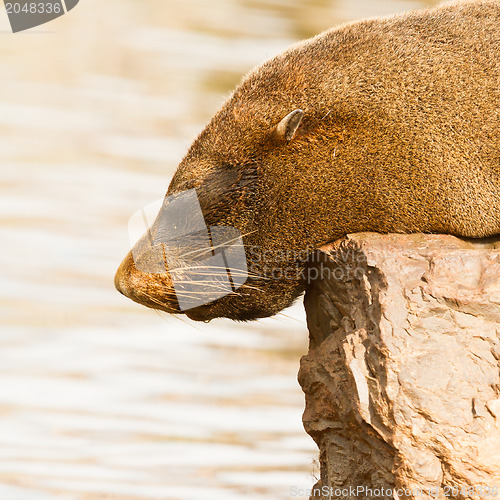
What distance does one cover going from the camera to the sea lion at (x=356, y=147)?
354 cm

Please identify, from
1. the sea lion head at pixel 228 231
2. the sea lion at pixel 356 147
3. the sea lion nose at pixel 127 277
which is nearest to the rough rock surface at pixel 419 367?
the sea lion at pixel 356 147

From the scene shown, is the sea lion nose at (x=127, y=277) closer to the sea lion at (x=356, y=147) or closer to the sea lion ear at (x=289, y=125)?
the sea lion at (x=356, y=147)

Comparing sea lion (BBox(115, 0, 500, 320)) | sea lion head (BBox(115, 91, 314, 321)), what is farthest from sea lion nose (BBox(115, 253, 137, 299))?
sea lion (BBox(115, 0, 500, 320))

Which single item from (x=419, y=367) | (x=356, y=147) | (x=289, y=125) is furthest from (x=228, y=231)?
(x=419, y=367)

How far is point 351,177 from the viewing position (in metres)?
3.57

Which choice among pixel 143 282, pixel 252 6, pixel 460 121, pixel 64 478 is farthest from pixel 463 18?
pixel 252 6

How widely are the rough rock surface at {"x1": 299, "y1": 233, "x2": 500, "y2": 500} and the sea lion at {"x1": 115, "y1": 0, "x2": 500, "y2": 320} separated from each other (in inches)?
6.9

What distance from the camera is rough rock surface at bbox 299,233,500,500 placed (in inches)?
125

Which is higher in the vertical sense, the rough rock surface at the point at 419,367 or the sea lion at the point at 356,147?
the sea lion at the point at 356,147

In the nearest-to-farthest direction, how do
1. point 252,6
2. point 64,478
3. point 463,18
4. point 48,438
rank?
point 463,18 < point 64,478 < point 48,438 < point 252,6

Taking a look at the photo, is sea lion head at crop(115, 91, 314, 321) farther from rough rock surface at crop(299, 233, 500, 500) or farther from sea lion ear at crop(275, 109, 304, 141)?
rough rock surface at crop(299, 233, 500, 500)

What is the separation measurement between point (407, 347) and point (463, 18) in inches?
58.2

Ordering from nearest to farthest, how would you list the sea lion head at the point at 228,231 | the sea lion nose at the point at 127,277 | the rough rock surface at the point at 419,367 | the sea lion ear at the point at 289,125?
the rough rock surface at the point at 419,367, the sea lion ear at the point at 289,125, the sea lion head at the point at 228,231, the sea lion nose at the point at 127,277

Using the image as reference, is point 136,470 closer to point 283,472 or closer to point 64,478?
point 64,478
